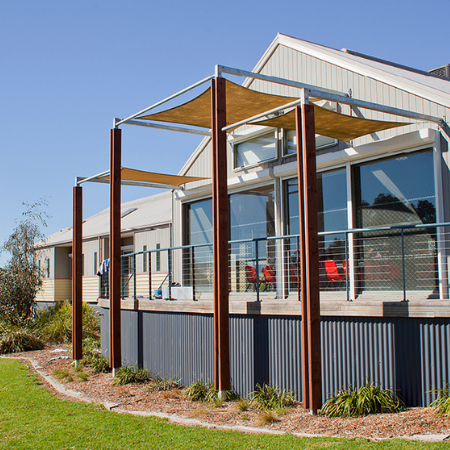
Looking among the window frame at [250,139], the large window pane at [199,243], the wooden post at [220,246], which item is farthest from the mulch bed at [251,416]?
the window frame at [250,139]

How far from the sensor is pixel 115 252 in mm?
11008

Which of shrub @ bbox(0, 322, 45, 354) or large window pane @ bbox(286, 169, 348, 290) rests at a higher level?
large window pane @ bbox(286, 169, 348, 290)

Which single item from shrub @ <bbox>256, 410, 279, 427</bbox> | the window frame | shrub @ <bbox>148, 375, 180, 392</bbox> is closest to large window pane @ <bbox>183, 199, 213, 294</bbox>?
the window frame

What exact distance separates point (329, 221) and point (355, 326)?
334 centimetres

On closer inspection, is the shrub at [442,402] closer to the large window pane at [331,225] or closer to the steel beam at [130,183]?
the large window pane at [331,225]

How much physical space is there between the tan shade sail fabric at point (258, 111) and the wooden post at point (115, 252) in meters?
1.23

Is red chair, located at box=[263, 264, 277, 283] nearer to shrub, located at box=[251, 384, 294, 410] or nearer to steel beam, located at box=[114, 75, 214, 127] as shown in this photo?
shrub, located at box=[251, 384, 294, 410]

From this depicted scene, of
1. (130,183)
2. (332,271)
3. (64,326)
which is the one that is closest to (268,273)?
(332,271)

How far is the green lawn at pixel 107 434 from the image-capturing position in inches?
236

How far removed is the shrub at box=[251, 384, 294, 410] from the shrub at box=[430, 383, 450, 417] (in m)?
2.03

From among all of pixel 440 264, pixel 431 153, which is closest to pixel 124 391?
pixel 440 264

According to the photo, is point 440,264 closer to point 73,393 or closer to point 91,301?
point 73,393

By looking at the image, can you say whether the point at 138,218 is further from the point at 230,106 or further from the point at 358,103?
the point at 358,103

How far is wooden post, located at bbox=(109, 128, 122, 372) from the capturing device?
1088cm
